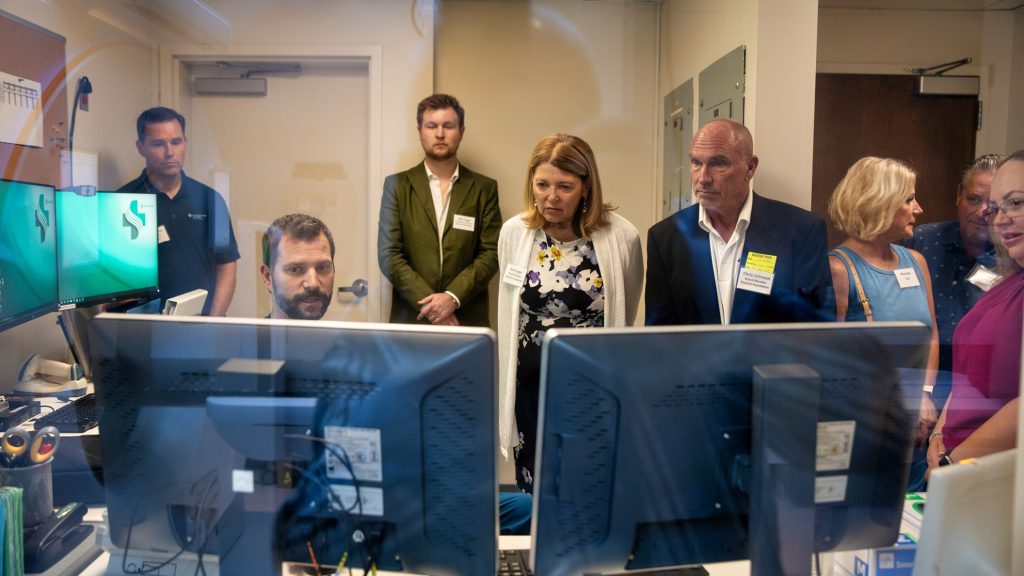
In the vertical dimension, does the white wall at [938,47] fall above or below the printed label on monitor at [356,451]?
above

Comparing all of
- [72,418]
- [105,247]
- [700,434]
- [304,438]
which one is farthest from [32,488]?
[105,247]

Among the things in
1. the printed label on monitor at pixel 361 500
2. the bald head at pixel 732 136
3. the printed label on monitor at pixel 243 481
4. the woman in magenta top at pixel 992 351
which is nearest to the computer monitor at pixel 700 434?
the printed label on monitor at pixel 361 500

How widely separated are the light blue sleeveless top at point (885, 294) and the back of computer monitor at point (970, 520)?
108cm

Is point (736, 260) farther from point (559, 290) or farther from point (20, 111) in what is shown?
A: point (20, 111)

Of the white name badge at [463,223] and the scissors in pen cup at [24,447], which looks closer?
the scissors in pen cup at [24,447]

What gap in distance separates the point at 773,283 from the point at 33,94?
2550 mm

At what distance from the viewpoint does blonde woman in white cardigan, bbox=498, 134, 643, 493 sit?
2.08 m

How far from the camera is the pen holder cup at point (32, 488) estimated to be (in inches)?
44.6

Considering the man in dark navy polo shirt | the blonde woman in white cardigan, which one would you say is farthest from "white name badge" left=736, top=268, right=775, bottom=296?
the man in dark navy polo shirt

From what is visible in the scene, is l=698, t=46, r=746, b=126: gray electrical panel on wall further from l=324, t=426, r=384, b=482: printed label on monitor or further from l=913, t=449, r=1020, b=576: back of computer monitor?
l=324, t=426, r=384, b=482: printed label on monitor

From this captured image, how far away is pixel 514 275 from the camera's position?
7.27 feet

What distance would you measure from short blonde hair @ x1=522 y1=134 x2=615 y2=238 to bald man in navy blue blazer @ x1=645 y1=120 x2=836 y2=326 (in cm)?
21

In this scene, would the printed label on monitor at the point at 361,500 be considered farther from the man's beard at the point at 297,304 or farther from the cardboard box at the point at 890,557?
the man's beard at the point at 297,304

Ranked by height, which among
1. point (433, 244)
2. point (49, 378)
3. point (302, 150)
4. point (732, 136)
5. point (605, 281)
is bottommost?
point (49, 378)
